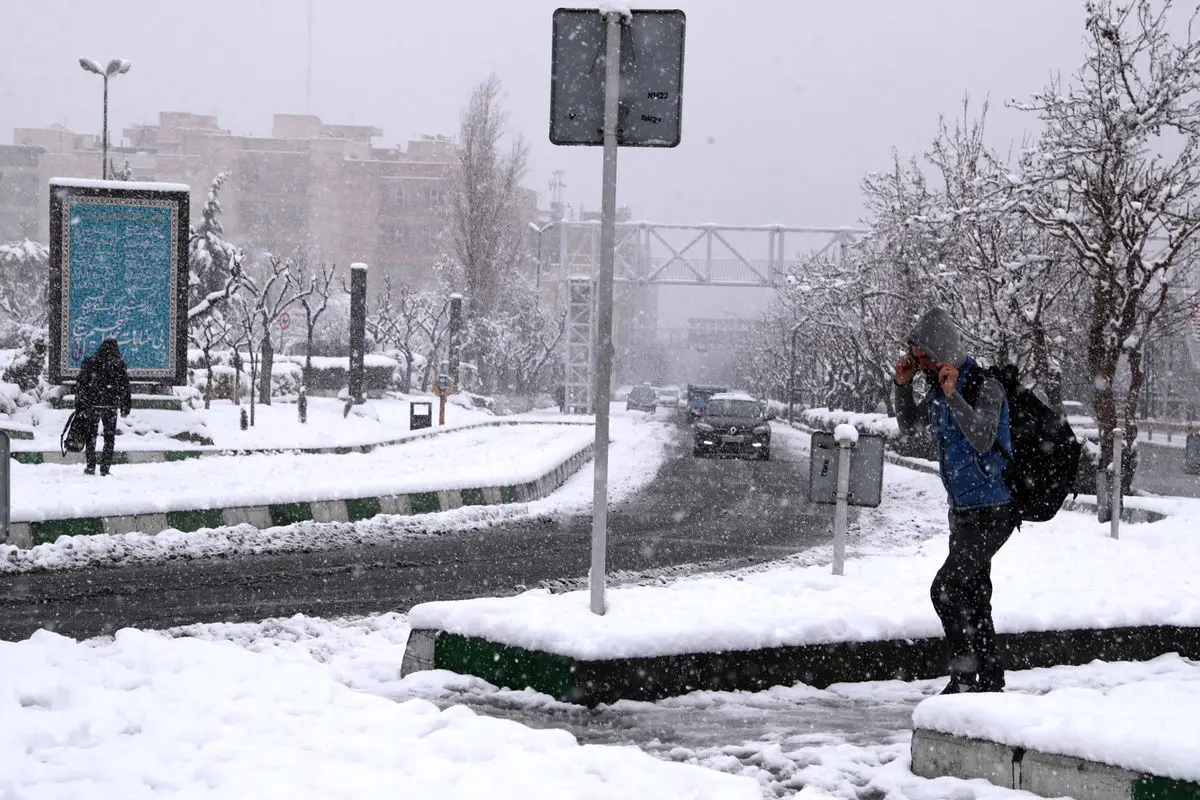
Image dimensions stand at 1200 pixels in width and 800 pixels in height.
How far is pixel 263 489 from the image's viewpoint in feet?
48.5

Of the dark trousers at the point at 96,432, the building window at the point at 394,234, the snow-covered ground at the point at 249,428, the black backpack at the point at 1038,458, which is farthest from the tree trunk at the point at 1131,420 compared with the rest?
the building window at the point at 394,234

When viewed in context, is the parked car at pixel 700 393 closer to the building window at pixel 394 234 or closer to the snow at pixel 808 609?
the snow at pixel 808 609

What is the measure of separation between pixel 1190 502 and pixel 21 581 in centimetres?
1293

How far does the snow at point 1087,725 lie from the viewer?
4.26 m

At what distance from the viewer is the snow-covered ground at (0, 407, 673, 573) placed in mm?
11516

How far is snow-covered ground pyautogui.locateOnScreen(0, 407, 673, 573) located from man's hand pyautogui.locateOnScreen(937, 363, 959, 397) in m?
7.66

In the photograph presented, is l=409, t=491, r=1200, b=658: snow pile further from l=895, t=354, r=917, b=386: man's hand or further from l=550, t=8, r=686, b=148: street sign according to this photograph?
l=550, t=8, r=686, b=148: street sign

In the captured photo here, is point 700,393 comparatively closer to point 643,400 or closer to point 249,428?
point 643,400

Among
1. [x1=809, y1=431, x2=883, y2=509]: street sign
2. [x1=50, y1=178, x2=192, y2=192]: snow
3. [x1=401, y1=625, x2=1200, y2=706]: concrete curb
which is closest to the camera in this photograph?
[x1=401, y1=625, x2=1200, y2=706]: concrete curb

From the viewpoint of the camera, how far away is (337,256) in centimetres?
12538

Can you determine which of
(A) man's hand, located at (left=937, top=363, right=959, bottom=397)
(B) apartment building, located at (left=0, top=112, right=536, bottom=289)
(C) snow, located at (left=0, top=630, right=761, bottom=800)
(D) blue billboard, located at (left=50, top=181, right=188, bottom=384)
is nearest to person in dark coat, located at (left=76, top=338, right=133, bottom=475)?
(D) blue billboard, located at (left=50, top=181, right=188, bottom=384)

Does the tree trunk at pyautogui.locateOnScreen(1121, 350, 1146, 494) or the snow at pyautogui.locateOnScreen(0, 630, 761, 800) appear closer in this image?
the snow at pyautogui.locateOnScreen(0, 630, 761, 800)

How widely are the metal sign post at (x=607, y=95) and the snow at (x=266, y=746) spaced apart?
5.51 feet

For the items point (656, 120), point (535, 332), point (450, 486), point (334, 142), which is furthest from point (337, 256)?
point (656, 120)
